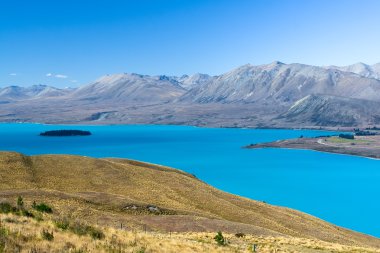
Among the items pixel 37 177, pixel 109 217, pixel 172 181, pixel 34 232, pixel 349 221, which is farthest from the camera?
pixel 349 221

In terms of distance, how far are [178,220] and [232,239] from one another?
1229 cm

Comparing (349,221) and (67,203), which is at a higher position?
(67,203)

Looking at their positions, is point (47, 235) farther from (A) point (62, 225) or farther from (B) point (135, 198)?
(B) point (135, 198)

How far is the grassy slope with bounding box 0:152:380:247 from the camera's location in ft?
179

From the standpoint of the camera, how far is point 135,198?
238 feet

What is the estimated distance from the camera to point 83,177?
8225 cm

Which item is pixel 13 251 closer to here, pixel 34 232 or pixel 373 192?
pixel 34 232

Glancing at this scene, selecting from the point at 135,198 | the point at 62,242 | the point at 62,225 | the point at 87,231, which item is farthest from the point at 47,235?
the point at 135,198

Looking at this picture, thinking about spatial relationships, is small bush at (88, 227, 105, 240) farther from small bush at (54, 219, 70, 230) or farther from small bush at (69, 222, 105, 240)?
small bush at (54, 219, 70, 230)

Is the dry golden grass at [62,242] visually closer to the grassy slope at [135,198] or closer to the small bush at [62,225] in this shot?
the small bush at [62,225]

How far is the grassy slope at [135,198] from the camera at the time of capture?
54.5 metres

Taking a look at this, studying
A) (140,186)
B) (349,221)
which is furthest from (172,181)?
(349,221)

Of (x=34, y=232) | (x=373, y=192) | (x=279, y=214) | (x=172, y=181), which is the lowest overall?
(x=373, y=192)

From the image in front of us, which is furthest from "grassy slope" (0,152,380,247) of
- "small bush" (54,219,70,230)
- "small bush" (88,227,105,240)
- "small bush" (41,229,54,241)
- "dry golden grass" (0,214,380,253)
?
"small bush" (41,229,54,241)
